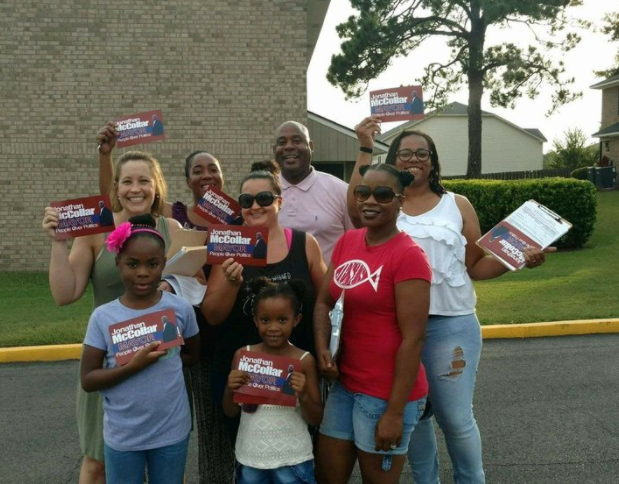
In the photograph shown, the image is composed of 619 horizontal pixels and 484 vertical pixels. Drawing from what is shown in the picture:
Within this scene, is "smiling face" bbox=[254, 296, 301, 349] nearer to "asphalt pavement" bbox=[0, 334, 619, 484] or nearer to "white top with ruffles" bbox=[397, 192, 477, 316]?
"white top with ruffles" bbox=[397, 192, 477, 316]

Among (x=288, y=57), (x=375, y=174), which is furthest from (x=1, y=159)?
(x=375, y=174)

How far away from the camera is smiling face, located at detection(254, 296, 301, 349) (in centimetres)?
302

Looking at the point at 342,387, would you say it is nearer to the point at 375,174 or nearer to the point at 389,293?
the point at 389,293

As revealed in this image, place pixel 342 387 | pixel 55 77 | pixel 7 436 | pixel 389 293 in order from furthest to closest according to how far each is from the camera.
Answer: pixel 55 77
pixel 7 436
pixel 342 387
pixel 389 293

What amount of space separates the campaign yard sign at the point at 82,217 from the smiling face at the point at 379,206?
125 centimetres

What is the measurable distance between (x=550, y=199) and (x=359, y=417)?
13524mm

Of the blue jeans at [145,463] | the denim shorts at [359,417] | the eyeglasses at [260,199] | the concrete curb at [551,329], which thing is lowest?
the concrete curb at [551,329]

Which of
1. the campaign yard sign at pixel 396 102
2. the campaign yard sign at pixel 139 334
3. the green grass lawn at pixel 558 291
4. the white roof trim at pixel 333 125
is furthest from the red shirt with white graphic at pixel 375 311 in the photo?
the white roof trim at pixel 333 125

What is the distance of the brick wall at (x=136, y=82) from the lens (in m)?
12.6

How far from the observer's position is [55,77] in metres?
12.6

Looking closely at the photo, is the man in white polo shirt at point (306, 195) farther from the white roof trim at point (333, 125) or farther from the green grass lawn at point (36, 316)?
the white roof trim at point (333, 125)

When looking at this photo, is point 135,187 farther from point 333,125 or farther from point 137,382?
point 333,125

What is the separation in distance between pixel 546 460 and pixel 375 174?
277 centimetres

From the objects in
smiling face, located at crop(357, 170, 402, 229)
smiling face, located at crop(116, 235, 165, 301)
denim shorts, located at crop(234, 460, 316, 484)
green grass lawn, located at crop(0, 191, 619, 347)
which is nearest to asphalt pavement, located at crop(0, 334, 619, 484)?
green grass lawn, located at crop(0, 191, 619, 347)
